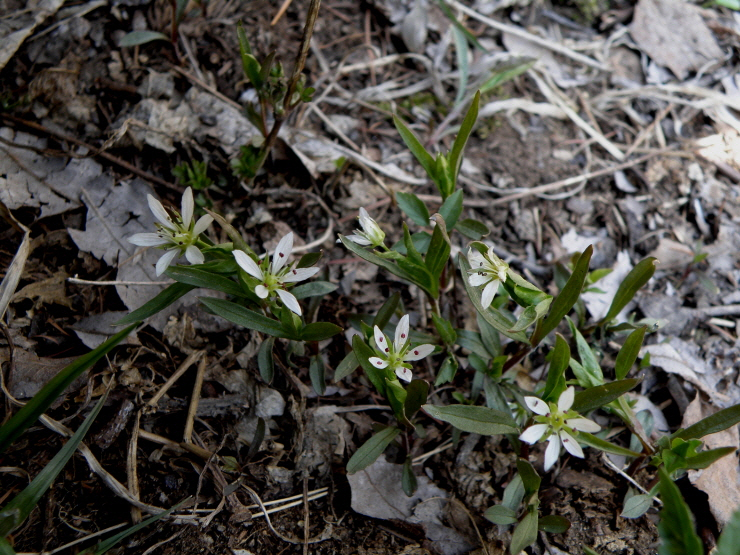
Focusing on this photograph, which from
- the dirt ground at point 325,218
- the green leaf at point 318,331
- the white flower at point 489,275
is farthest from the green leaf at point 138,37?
the white flower at point 489,275

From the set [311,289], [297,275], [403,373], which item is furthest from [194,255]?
[403,373]

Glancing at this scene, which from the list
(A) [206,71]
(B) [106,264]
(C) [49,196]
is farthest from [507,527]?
(A) [206,71]

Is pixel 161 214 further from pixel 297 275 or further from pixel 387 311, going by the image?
pixel 387 311

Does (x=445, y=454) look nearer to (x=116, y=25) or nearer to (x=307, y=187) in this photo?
(x=307, y=187)

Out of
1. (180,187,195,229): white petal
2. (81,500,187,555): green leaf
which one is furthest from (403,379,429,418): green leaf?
(180,187,195,229): white petal

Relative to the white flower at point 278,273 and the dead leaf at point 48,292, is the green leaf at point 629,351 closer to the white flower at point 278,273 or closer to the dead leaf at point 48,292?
the white flower at point 278,273

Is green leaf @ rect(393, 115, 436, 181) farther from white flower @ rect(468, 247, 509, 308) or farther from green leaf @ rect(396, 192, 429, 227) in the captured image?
white flower @ rect(468, 247, 509, 308)
